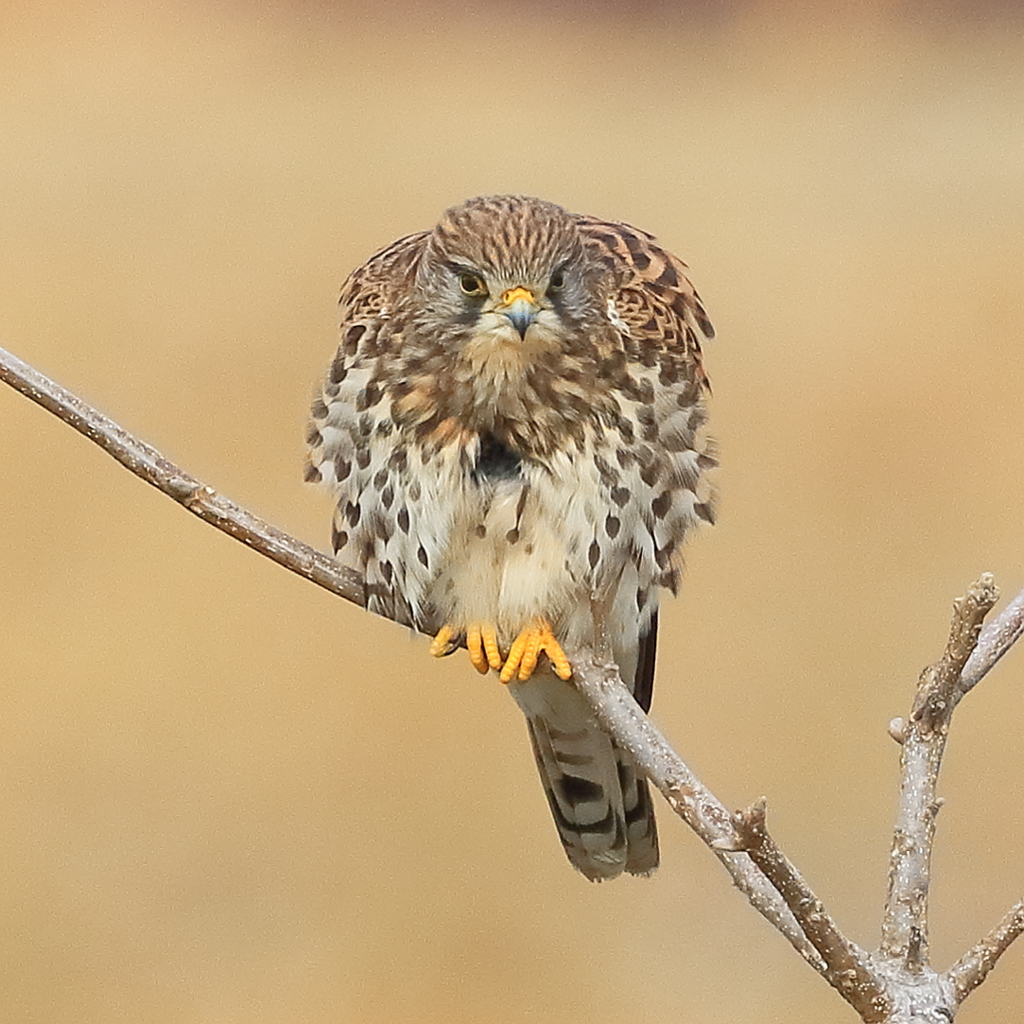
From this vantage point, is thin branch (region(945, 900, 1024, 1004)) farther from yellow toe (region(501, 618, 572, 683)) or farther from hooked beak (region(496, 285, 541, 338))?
hooked beak (region(496, 285, 541, 338))

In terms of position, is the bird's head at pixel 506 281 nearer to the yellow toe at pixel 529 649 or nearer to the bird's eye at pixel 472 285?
the bird's eye at pixel 472 285

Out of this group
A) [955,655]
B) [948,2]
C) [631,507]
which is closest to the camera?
[955,655]

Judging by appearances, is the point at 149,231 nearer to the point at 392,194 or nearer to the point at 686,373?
the point at 392,194

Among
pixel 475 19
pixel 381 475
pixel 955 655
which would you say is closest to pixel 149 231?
pixel 475 19

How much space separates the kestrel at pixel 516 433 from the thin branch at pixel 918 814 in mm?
466

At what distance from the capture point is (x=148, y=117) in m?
2.96

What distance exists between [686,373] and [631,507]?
18cm

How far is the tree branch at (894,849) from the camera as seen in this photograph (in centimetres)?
127

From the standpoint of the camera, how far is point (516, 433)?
175 cm

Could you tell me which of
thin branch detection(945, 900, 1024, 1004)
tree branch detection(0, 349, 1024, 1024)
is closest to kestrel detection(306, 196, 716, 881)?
tree branch detection(0, 349, 1024, 1024)

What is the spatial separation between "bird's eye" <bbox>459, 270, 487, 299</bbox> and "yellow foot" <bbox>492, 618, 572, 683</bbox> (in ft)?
1.36

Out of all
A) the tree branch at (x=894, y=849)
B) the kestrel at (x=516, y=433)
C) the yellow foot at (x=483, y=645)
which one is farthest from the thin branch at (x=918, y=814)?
the yellow foot at (x=483, y=645)

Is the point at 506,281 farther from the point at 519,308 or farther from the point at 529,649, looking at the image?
the point at 529,649

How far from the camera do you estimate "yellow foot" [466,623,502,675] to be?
1852 mm
